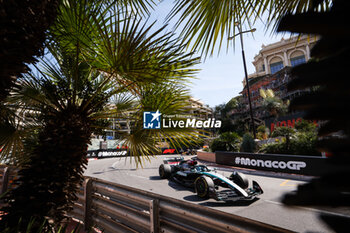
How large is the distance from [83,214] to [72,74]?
8.37ft

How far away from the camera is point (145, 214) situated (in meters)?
2.54

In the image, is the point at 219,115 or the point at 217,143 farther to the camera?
the point at 219,115

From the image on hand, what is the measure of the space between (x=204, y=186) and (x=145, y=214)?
11.9ft

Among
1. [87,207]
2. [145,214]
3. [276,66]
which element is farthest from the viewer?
[276,66]

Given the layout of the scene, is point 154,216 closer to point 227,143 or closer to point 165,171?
point 165,171

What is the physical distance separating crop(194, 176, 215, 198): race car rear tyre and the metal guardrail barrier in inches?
127

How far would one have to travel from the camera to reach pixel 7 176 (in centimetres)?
498

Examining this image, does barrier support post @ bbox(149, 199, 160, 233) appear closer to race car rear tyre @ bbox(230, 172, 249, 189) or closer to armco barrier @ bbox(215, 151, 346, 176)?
race car rear tyre @ bbox(230, 172, 249, 189)

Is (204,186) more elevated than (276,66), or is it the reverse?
(276,66)

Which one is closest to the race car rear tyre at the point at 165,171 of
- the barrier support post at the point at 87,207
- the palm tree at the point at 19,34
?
the barrier support post at the point at 87,207

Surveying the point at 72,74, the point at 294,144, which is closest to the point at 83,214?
the point at 72,74

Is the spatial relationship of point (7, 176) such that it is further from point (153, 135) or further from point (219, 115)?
point (219, 115)
